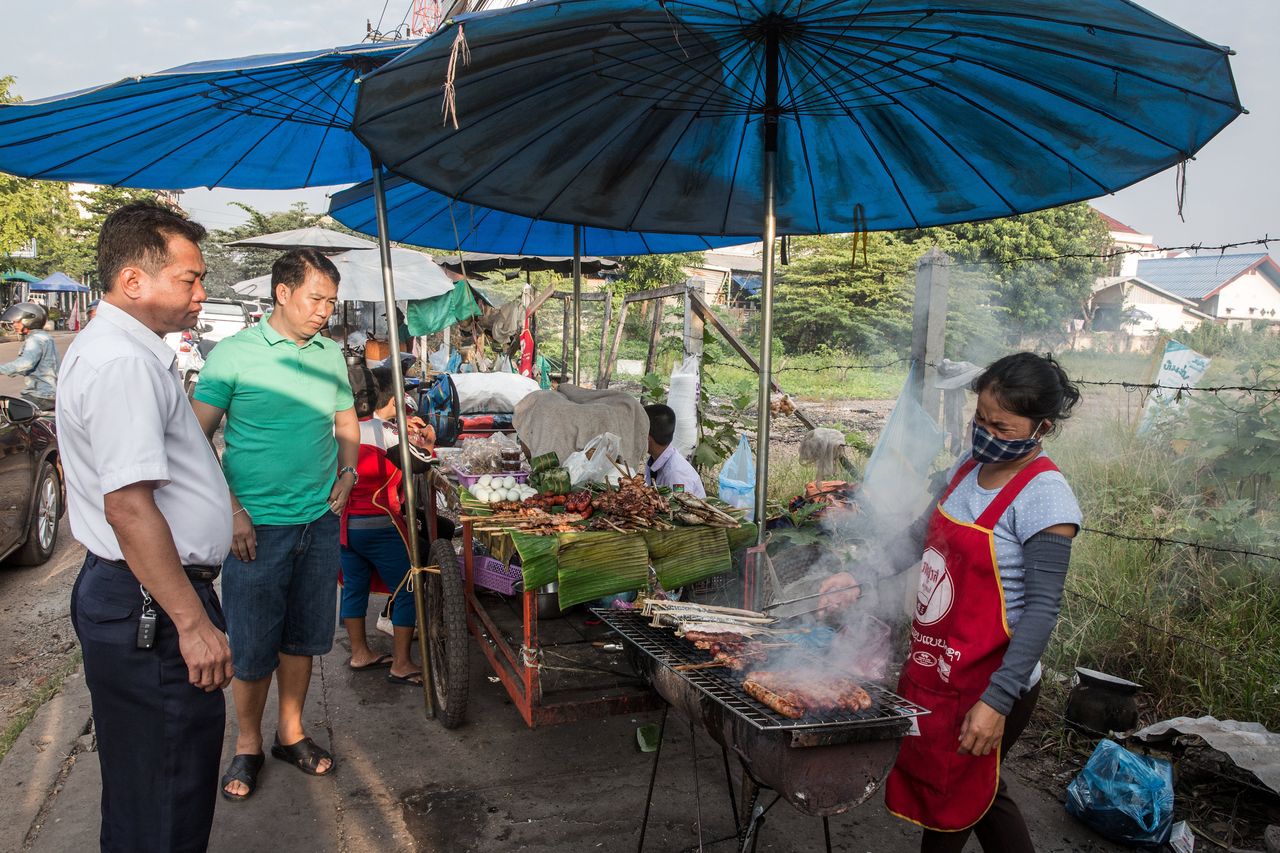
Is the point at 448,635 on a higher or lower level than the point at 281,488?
lower

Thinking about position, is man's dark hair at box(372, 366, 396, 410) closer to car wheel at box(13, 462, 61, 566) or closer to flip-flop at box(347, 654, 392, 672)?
flip-flop at box(347, 654, 392, 672)

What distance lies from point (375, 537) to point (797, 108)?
3.49m

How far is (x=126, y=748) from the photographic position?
7.55 feet

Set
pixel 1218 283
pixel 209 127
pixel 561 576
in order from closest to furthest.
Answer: pixel 561 576, pixel 209 127, pixel 1218 283

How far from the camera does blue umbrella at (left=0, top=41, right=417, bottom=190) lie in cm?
299

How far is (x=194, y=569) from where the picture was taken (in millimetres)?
2393

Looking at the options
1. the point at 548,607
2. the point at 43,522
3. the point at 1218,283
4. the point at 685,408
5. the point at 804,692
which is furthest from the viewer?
the point at 1218,283

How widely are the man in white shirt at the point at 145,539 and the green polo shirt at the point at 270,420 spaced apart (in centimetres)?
94

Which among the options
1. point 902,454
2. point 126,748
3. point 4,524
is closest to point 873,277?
point 902,454

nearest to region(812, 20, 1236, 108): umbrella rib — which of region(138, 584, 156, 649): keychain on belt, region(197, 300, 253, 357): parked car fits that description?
region(138, 584, 156, 649): keychain on belt

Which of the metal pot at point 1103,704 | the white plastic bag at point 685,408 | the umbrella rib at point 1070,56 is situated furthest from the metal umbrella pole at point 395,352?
the metal pot at point 1103,704

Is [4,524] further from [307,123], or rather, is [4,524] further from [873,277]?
[873,277]

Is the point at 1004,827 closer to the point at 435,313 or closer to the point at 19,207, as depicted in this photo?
the point at 435,313

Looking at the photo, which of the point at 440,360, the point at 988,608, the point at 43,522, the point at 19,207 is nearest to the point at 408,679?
the point at 988,608
